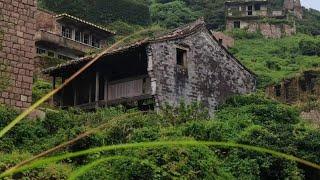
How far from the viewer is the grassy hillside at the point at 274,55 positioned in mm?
36969

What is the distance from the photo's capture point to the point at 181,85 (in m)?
21.9

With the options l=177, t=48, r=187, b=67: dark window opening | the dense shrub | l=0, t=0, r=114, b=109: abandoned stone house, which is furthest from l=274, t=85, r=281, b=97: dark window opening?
the dense shrub

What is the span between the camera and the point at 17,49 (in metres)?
16.6

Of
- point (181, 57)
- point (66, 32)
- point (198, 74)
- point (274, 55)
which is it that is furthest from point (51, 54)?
point (274, 55)

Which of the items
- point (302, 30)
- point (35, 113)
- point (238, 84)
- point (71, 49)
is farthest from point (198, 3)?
point (35, 113)

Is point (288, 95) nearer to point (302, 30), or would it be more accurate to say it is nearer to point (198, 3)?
point (302, 30)

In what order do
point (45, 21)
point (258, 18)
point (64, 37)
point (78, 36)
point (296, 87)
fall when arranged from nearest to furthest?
1. point (296, 87)
2. point (64, 37)
3. point (78, 36)
4. point (45, 21)
5. point (258, 18)

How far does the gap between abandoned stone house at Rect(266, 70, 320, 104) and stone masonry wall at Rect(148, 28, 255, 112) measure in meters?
5.23

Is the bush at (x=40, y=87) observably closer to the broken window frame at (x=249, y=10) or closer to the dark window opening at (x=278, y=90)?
the dark window opening at (x=278, y=90)

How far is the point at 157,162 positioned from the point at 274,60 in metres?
30.8

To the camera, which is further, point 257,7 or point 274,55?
point 257,7

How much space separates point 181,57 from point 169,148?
10181 mm

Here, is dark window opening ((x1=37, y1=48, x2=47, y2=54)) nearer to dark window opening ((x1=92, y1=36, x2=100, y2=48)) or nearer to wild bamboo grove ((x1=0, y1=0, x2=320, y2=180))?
wild bamboo grove ((x1=0, y1=0, x2=320, y2=180))

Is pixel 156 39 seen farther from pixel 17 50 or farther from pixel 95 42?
pixel 95 42
